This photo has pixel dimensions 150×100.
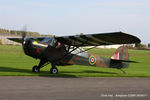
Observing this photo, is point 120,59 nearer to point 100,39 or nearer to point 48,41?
point 100,39

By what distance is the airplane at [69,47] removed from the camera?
13.6 m

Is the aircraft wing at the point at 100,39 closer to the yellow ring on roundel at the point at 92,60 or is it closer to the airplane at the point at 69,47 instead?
the airplane at the point at 69,47

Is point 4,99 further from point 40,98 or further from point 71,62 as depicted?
point 71,62

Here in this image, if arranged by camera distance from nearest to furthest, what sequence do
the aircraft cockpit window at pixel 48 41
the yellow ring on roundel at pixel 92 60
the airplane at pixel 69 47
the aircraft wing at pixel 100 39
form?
the aircraft wing at pixel 100 39
the airplane at pixel 69 47
the aircraft cockpit window at pixel 48 41
the yellow ring on roundel at pixel 92 60

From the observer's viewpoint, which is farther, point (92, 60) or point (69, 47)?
point (92, 60)

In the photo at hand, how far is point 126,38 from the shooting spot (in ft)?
41.6

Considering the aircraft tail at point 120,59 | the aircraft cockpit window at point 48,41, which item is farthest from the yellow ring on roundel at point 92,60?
the aircraft cockpit window at point 48,41

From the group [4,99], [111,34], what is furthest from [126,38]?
[4,99]

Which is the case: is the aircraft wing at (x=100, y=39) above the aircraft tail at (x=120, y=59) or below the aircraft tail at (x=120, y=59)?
above

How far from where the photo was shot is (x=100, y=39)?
1434 centimetres

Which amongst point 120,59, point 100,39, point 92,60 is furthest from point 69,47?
point 120,59

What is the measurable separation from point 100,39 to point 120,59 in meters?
4.40

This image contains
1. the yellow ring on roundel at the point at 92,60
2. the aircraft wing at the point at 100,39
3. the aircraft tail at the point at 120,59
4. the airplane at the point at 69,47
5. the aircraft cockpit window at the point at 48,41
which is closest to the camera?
the aircraft wing at the point at 100,39

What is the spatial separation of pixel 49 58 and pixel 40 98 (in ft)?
24.1
